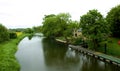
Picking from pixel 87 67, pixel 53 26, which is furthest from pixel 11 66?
pixel 53 26

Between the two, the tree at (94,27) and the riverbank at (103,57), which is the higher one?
the tree at (94,27)

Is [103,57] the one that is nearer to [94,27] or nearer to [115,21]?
[94,27]

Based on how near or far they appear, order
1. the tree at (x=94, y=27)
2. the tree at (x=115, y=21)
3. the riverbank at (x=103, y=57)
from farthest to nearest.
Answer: the tree at (x=115, y=21)
the tree at (x=94, y=27)
the riverbank at (x=103, y=57)

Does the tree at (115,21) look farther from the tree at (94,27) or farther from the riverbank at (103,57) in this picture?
the riverbank at (103,57)

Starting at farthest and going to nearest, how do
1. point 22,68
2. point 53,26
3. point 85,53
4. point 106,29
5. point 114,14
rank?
point 53,26, point 114,14, point 85,53, point 106,29, point 22,68

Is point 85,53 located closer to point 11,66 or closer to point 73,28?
point 11,66

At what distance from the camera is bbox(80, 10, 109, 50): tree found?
34.8 meters

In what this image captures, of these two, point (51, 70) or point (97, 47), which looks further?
point (97, 47)

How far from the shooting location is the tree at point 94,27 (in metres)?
34.8

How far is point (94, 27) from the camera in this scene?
3509 centimetres

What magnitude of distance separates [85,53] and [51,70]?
14.1m

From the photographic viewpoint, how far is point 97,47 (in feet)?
127

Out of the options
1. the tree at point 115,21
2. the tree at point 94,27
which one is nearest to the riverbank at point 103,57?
the tree at point 94,27

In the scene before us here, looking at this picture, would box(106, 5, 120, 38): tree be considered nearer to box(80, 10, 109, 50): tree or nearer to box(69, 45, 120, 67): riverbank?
box(80, 10, 109, 50): tree
